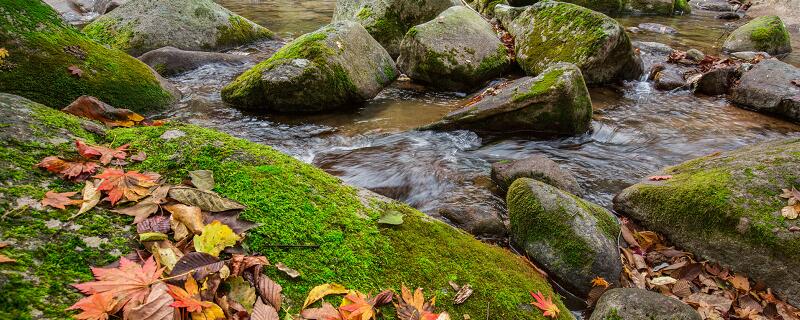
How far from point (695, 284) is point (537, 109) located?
361 cm

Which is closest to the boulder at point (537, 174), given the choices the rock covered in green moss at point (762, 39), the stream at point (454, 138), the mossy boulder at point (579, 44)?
the stream at point (454, 138)

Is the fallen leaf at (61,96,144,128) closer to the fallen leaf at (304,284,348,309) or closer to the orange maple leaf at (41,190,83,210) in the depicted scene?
the orange maple leaf at (41,190,83,210)

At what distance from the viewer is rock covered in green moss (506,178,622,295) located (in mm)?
3732

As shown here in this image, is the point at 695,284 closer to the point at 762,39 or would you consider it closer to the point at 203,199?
the point at 203,199

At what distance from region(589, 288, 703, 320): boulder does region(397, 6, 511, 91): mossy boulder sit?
668cm

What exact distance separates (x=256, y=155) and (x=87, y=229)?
1.11m

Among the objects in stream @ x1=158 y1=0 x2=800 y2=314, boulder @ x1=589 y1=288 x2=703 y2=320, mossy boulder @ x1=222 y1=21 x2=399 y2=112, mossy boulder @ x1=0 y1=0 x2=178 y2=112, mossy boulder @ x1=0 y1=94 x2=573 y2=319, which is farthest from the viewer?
mossy boulder @ x1=222 y1=21 x2=399 y2=112

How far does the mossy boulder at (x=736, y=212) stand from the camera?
385cm

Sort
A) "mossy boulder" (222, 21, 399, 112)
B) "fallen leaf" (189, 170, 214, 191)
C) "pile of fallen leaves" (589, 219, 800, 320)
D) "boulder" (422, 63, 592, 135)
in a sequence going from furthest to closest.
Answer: "mossy boulder" (222, 21, 399, 112)
"boulder" (422, 63, 592, 135)
"pile of fallen leaves" (589, 219, 800, 320)
"fallen leaf" (189, 170, 214, 191)

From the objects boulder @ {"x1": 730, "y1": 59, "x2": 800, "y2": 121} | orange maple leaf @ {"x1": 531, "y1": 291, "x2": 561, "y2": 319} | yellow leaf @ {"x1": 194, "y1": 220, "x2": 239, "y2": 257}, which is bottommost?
boulder @ {"x1": 730, "y1": 59, "x2": 800, "y2": 121}

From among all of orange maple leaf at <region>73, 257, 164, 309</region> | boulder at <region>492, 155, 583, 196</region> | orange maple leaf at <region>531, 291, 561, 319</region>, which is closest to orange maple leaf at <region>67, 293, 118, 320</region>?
orange maple leaf at <region>73, 257, 164, 309</region>

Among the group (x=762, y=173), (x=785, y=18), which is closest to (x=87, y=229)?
(x=762, y=173)

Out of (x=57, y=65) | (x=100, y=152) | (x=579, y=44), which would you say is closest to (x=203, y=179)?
(x=100, y=152)

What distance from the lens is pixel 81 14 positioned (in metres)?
17.5
